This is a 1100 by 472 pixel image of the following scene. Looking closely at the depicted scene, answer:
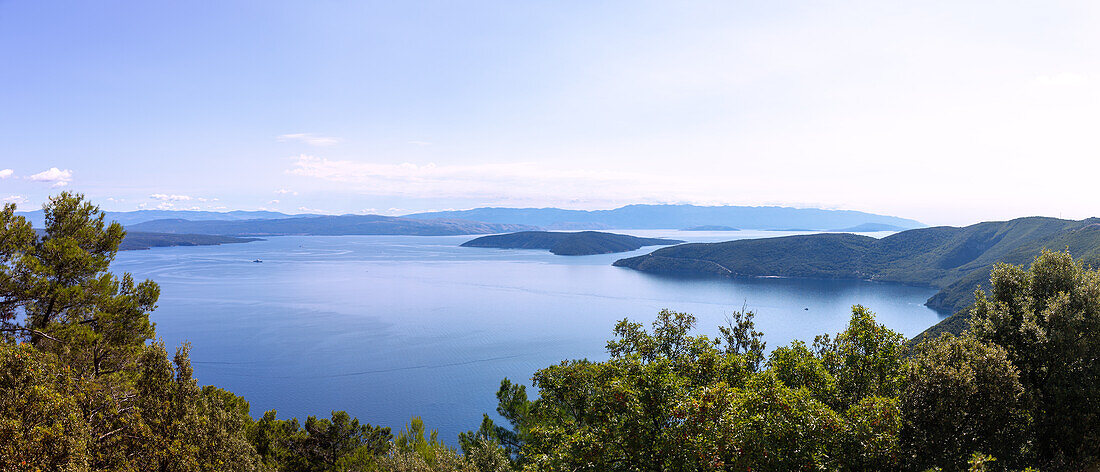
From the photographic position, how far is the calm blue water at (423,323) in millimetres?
65375

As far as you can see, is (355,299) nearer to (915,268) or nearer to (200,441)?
(200,441)

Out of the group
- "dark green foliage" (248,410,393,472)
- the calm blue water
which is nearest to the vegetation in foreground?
"dark green foliage" (248,410,393,472)

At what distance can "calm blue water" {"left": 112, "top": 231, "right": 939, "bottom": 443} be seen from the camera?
65.4 metres

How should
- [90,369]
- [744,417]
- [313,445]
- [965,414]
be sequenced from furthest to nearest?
[313,445]
[90,369]
[965,414]
[744,417]

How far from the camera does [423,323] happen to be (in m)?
106

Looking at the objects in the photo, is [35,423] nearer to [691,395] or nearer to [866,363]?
[691,395]

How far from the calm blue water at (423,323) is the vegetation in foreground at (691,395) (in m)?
40.9

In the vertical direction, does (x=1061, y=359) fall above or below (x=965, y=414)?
above

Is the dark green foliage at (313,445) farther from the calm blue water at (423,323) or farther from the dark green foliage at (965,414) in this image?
the dark green foliage at (965,414)

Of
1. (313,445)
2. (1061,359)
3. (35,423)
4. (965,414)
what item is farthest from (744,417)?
(313,445)

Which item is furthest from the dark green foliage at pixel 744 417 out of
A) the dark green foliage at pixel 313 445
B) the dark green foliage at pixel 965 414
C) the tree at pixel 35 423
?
the dark green foliage at pixel 313 445

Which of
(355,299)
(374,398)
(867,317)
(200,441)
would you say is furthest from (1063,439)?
(355,299)

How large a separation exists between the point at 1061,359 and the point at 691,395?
37.7 feet

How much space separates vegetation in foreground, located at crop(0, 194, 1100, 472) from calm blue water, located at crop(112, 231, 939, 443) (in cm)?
4091
